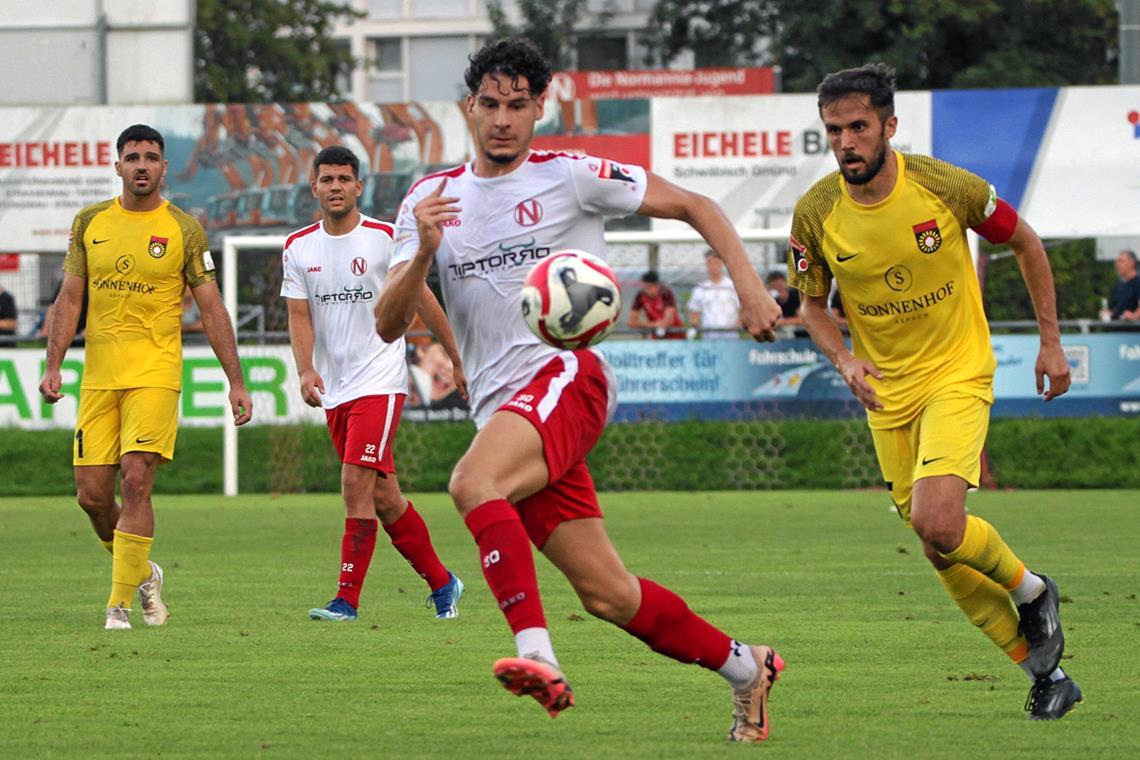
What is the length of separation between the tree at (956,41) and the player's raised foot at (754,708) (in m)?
33.5

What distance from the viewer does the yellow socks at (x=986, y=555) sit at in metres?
6.79

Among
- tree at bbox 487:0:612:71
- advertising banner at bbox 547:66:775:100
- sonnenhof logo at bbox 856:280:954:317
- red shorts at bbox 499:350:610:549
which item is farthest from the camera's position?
tree at bbox 487:0:612:71

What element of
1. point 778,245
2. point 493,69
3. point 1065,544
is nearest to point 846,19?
point 778,245

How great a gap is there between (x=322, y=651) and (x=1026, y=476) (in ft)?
43.6

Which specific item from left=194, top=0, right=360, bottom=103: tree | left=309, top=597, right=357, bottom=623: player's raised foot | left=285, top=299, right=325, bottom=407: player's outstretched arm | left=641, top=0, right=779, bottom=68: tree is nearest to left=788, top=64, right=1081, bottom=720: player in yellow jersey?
left=309, top=597, right=357, bottom=623: player's raised foot

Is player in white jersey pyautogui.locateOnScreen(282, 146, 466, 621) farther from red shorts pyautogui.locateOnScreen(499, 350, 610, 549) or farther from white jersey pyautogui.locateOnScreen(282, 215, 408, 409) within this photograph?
red shorts pyautogui.locateOnScreen(499, 350, 610, 549)

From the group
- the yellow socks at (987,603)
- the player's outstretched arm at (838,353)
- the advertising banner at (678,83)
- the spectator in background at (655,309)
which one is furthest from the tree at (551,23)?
the yellow socks at (987,603)

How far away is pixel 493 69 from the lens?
6211 millimetres

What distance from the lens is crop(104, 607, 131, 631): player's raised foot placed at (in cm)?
941

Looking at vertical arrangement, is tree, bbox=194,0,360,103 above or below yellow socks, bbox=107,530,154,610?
above

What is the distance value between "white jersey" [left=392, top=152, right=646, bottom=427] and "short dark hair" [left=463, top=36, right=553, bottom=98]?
0.26m

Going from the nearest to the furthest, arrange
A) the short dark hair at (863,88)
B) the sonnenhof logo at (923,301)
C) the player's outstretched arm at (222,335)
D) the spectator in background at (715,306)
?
the short dark hair at (863,88), the sonnenhof logo at (923,301), the player's outstretched arm at (222,335), the spectator in background at (715,306)

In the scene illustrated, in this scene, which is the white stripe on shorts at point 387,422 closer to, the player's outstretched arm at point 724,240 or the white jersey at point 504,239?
the white jersey at point 504,239

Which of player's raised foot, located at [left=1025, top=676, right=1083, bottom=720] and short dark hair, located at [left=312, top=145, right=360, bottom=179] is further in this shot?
short dark hair, located at [left=312, top=145, right=360, bottom=179]
